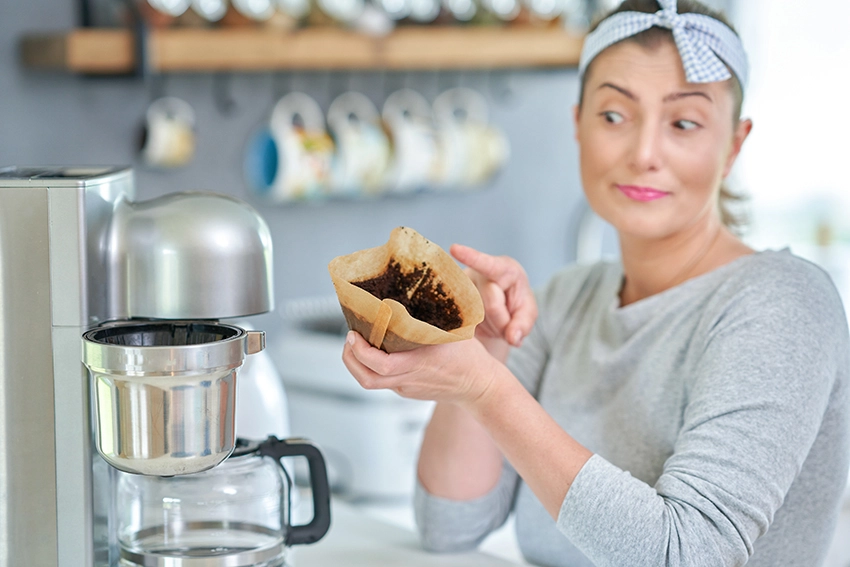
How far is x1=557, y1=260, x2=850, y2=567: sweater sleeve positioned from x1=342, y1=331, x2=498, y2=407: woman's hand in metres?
0.14

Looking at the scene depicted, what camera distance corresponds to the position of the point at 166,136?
206cm

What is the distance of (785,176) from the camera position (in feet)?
12.1

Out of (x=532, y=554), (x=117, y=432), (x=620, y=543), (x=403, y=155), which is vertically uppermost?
(x=403, y=155)

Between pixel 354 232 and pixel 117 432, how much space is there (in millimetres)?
1800

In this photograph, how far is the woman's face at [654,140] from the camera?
1122mm

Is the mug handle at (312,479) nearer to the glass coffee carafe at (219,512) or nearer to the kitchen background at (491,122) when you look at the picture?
the glass coffee carafe at (219,512)

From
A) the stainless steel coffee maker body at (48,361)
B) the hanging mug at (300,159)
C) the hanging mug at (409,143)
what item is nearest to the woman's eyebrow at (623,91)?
the stainless steel coffee maker body at (48,361)

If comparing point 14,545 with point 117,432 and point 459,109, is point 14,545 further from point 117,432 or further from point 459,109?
point 459,109

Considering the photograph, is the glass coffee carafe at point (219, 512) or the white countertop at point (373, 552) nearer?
the glass coffee carafe at point (219, 512)

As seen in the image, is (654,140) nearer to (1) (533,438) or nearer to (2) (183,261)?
(1) (533,438)

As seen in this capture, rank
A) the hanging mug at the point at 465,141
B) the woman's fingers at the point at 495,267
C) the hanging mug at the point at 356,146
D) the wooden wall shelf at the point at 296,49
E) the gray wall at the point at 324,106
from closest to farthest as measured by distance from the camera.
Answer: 1. the woman's fingers at the point at 495,267
2. the wooden wall shelf at the point at 296,49
3. the gray wall at the point at 324,106
4. the hanging mug at the point at 356,146
5. the hanging mug at the point at 465,141

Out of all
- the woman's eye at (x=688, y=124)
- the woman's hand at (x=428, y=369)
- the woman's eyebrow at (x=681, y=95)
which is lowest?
the woman's hand at (x=428, y=369)

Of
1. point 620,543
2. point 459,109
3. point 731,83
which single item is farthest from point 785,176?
point 620,543

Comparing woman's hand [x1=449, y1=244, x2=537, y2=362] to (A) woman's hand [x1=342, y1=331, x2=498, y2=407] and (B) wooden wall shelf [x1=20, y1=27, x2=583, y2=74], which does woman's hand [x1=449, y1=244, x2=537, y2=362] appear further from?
(B) wooden wall shelf [x1=20, y1=27, x2=583, y2=74]
